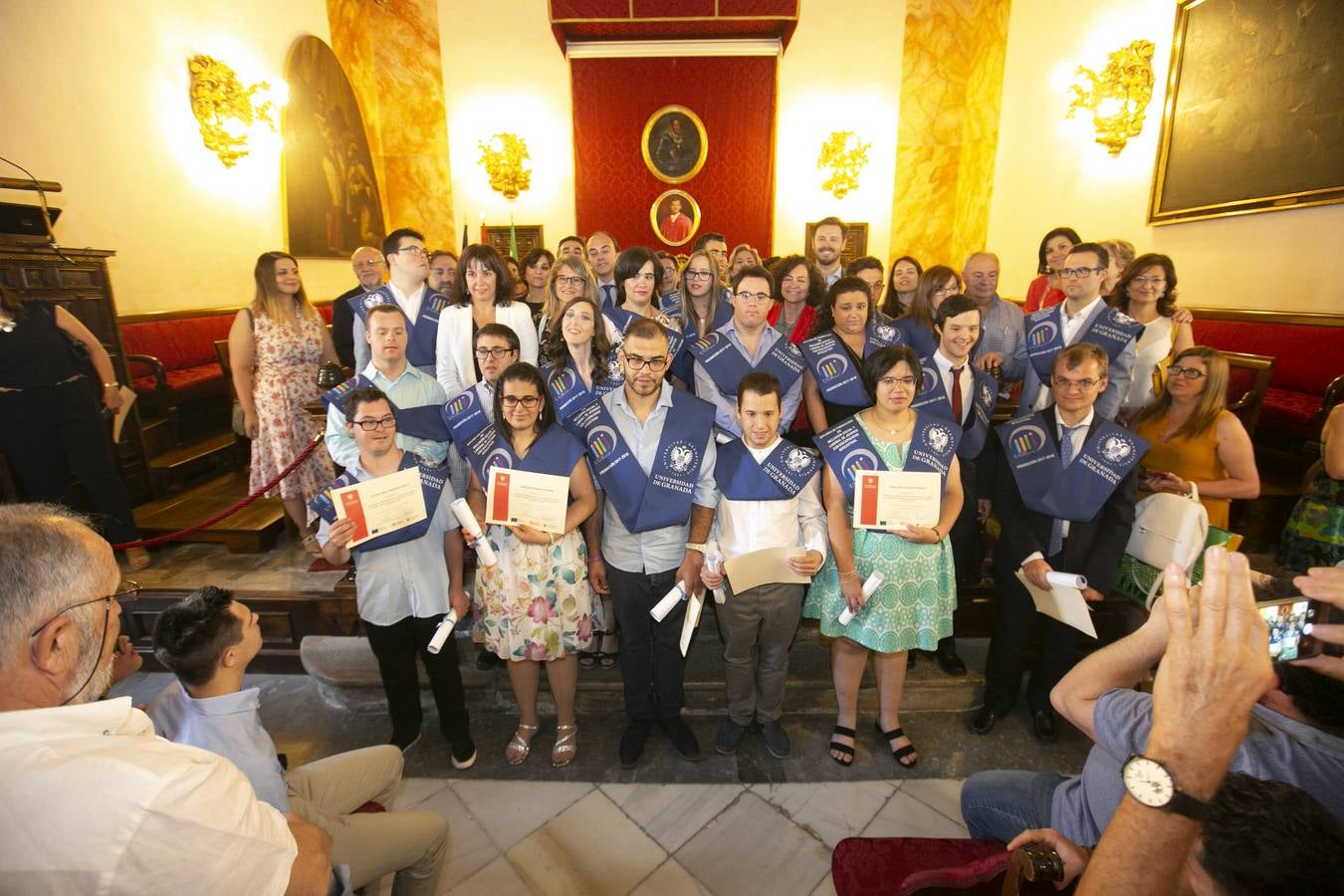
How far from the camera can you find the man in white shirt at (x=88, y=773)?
0.82 m

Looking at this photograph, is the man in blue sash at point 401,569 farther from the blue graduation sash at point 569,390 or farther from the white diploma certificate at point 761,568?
the white diploma certificate at point 761,568

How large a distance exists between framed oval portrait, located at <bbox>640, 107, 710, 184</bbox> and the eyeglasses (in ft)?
27.8

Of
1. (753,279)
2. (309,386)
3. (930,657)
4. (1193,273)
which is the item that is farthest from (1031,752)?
(1193,273)

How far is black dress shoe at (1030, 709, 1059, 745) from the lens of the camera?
265 cm

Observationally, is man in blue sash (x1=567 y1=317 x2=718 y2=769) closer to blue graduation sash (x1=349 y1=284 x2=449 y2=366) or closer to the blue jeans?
the blue jeans

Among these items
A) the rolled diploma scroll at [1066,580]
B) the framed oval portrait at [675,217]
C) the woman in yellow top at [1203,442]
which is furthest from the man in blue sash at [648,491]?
the framed oval portrait at [675,217]

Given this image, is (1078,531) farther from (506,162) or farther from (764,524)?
(506,162)

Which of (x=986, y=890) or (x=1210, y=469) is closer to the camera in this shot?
(x=986, y=890)

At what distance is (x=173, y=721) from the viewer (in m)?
1.50

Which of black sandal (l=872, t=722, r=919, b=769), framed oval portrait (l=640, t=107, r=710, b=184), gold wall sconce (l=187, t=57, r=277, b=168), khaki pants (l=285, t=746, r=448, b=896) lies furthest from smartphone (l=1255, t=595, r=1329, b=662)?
framed oval portrait (l=640, t=107, r=710, b=184)

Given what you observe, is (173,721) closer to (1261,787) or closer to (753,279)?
(1261,787)

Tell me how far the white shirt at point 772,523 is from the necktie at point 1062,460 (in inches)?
38.6

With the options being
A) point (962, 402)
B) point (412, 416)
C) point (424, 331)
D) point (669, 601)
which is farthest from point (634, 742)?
point (424, 331)

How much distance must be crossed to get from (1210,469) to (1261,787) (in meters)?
2.43
